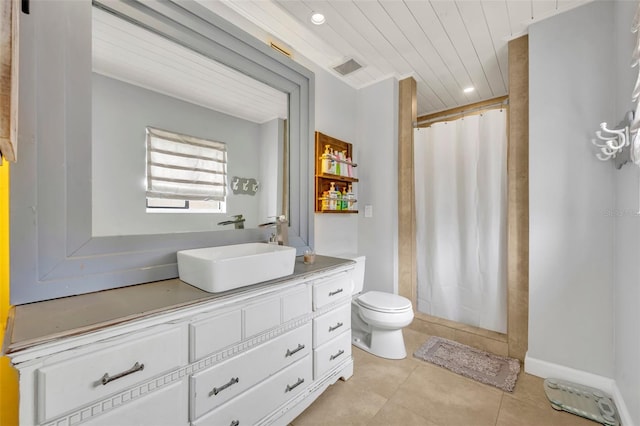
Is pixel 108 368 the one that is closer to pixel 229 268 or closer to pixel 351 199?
pixel 229 268

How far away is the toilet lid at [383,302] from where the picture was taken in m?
2.03

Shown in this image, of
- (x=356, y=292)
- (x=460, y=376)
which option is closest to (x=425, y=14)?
(x=356, y=292)

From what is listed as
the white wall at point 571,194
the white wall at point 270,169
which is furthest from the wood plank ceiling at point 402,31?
the white wall at point 270,169

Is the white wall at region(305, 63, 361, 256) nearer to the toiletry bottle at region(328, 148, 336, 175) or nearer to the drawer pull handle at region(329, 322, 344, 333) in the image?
the toiletry bottle at region(328, 148, 336, 175)

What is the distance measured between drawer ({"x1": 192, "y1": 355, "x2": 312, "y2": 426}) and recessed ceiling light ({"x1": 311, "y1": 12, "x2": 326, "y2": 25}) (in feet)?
7.29

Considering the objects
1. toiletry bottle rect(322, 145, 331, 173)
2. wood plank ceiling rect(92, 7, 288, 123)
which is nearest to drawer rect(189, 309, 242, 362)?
wood plank ceiling rect(92, 7, 288, 123)

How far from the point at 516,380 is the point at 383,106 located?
8.32ft

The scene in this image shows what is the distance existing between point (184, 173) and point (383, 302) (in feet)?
5.63

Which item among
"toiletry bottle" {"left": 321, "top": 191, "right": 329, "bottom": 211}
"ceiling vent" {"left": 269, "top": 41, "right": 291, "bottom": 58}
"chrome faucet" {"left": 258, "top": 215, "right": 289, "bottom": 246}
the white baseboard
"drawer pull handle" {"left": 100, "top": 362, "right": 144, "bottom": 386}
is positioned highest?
"ceiling vent" {"left": 269, "top": 41, "right": 291, "bottom": 58}

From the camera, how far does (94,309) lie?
0.91 metres

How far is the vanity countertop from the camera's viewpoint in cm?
73

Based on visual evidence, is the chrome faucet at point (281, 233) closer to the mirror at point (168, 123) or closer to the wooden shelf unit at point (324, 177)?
the mirror at point (168, 123)

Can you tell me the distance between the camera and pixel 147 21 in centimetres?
130

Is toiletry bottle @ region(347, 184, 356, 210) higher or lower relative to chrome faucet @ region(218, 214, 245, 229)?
higher
